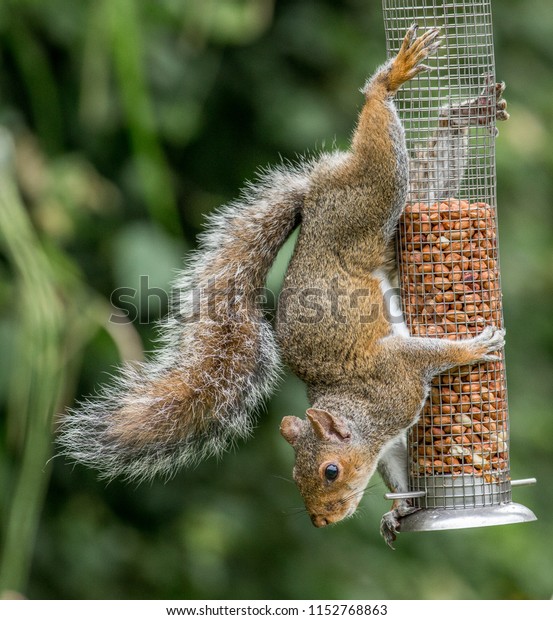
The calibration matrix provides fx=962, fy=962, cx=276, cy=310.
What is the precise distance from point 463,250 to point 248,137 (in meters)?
1.11

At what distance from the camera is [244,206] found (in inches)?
96.2

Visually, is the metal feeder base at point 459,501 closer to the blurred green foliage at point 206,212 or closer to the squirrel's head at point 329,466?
the squirrel's head at point 329,466

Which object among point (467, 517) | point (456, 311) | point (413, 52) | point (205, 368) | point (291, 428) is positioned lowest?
point (467, 517)

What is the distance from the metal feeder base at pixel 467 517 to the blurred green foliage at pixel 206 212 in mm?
388

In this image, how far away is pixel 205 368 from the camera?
7.54 feet

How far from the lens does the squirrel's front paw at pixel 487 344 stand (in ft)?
6.82

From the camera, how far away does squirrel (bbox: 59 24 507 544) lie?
6.97 ft

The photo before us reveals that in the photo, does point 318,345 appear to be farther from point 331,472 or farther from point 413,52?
point 413,52

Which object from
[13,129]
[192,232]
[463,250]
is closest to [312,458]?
[463,250]

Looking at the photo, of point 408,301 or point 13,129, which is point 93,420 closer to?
point 408,301

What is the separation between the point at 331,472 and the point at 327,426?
0.11 metres

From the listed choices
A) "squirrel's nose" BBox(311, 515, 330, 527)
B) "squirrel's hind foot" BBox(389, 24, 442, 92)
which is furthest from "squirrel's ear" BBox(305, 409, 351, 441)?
"squirrel's hind foot" BBox(389, 24, 442, 92)

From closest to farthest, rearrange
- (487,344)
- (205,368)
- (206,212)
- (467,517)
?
(467,517) < (487,344) < (205,368) < (206,212)

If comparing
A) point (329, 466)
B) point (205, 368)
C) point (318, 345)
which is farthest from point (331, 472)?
point (205, 368)
